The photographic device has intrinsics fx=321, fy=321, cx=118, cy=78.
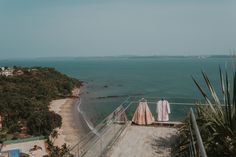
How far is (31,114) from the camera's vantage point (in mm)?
41562

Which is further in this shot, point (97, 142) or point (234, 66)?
point (97, 142)

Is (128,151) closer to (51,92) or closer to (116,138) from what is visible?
(116,138)

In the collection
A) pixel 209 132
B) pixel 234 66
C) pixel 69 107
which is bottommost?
pixel 69 107

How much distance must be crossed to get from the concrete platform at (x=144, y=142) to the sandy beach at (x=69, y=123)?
22.6 metres

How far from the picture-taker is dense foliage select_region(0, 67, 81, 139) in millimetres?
37881

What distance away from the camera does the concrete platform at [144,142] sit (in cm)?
814

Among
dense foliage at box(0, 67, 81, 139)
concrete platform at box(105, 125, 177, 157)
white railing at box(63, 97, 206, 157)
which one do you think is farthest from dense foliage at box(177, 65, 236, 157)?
dense foliage at box(0, 67, 81, 139)

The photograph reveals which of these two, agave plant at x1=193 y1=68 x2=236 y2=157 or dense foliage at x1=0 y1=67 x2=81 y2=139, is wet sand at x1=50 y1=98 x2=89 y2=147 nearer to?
dense foliage at x1=0 y1=67 x2=81 y2=139

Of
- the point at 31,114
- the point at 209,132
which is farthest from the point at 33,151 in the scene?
the point at 209,132

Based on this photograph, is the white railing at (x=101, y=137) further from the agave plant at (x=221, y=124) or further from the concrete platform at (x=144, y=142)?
the agave plant at (x=221, y=124)

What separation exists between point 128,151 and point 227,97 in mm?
3690

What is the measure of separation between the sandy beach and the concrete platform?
22.6 meters

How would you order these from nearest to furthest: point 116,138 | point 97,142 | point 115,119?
point 97,142 → point 116,138 → point 115,119

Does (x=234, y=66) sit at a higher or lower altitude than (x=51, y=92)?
higher
